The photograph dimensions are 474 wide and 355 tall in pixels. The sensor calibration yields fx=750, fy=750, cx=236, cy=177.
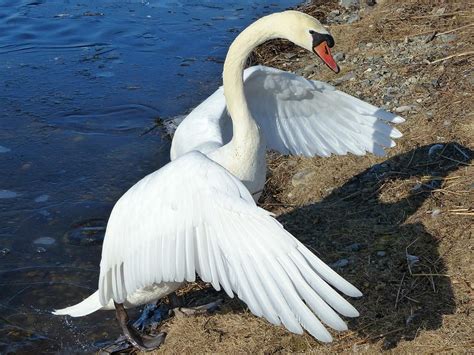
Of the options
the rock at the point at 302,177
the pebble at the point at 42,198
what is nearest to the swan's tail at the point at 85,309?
the rock at the point at 302,177

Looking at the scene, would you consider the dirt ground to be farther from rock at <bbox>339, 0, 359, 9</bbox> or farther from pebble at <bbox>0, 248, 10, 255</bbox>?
rock at <bbox>339, 0, 359, 9</bbox>

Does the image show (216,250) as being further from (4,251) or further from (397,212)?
(4,251)

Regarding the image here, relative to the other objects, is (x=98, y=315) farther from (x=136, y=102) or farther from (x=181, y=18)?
(x=181, y=18)

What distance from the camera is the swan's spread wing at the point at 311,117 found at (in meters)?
5.82

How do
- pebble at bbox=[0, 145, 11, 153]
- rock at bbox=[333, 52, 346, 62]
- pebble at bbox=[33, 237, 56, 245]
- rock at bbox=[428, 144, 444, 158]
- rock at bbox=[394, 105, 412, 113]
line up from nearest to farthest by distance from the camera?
rock at bbox=[428, 144, 444, 158], pebble at bbox=[33, 237, 56, 245], rock at bbox=[394, 105, 412, 113], pebble at bbox=[0, 145, 11, 153], rock at bbox=[333, 52, 346, 62]

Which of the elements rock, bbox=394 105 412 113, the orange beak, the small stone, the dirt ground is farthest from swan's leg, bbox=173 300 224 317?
rock, bbox=394 105 412 113

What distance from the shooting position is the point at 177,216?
4242 mm

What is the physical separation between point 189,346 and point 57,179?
383 cm

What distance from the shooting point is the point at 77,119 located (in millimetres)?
9984

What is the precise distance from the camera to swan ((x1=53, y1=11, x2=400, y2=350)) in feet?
11.7

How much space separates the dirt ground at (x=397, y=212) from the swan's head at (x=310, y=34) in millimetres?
1557

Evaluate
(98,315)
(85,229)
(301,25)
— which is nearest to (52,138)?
(85,229)

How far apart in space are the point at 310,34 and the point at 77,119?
5.71 m

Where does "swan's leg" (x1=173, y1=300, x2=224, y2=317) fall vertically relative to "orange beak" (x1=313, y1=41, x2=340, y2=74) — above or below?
below
